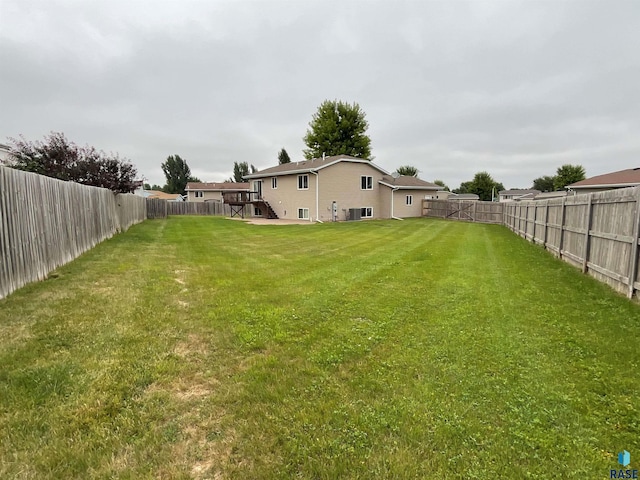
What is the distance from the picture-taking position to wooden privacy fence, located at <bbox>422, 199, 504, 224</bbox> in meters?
25.8

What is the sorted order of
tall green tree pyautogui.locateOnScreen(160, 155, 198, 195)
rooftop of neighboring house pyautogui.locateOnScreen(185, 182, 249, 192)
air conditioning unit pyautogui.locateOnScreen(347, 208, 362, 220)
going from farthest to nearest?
tall green tree pyautogui.locateOnScreen(160, 155, 198, 195) < rooftop of neighboring house pyautogui.locateOnScreen(185, 182, 249, 192) < air conditioning unit pyautogui.locateOnScreen(347, 208, 362, 220)

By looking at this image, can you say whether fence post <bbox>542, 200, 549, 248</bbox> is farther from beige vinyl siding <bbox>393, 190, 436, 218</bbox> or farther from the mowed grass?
beige vinyl siding <bbox>393, 190, 436, 218</bbox>

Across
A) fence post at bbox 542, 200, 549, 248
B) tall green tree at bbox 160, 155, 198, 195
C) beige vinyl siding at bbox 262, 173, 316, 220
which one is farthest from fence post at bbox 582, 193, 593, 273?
tall green tree at bbox 160, 155, 198, 195

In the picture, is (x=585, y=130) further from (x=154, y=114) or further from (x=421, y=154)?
(x=154, y=114)

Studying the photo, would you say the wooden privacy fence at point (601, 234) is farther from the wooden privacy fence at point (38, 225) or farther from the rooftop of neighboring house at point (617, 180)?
the rooftop of neighboring house at point (617, 180)

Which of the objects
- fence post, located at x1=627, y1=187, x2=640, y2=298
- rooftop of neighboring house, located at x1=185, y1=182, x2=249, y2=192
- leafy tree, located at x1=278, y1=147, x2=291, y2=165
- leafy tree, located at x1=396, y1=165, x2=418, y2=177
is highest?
leafy tree, located at x1=278, y1=147, x2=291, y2=165

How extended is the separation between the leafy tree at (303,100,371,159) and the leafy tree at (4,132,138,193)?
112 ft

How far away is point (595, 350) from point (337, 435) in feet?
10.8

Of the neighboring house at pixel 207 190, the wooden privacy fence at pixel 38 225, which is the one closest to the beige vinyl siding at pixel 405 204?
the wooden privacy fence at pixel 38 225

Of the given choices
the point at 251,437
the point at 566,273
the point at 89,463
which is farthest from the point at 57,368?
the point at 566,273

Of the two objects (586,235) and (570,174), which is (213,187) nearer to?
(586,235)

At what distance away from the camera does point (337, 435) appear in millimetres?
2379

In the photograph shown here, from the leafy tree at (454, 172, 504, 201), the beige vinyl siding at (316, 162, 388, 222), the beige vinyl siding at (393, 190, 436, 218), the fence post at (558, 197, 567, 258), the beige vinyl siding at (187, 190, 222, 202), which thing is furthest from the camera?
the leafy tree at (454, 172, 504, 201)

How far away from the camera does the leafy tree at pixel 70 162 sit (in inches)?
514
